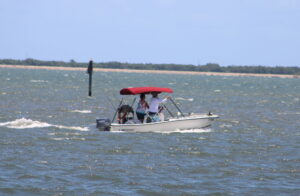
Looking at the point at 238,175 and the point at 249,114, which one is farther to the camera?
the point at 249,114

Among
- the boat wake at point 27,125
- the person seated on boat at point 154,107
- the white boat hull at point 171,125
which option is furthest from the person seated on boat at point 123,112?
the boat wake at point 27,125

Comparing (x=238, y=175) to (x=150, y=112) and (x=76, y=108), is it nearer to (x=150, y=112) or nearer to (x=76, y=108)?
(x=150, y=112)

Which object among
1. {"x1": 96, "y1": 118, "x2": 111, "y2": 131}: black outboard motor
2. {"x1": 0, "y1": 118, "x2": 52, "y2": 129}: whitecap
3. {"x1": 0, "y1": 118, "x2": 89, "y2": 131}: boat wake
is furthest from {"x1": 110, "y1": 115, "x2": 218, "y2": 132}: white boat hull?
{"x1": 0, "y1": 118, "x2": 52, "y2": 129}: whitecap

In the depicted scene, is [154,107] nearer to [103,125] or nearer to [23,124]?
[103,125]

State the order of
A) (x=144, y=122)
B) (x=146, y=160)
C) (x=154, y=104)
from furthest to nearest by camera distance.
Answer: (x=144, y=122) → (x=154, y=104) → (x=146, y=160)

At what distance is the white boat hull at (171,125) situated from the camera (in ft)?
89.4

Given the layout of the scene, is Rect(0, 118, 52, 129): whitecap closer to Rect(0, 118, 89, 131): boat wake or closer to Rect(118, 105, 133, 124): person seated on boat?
Rect(0, 118, 89, 131): boat wake

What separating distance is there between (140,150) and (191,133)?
18.6 feet

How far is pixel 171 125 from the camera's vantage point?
2784cm

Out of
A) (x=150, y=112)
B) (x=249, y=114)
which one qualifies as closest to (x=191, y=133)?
(x=150, y=112)

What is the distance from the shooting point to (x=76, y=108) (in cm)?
4153

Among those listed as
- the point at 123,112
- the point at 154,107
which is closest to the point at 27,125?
the point at 123,112

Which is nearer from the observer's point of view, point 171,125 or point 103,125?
point 103,125

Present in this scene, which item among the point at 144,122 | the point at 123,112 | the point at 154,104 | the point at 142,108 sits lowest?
the point at 144,122
